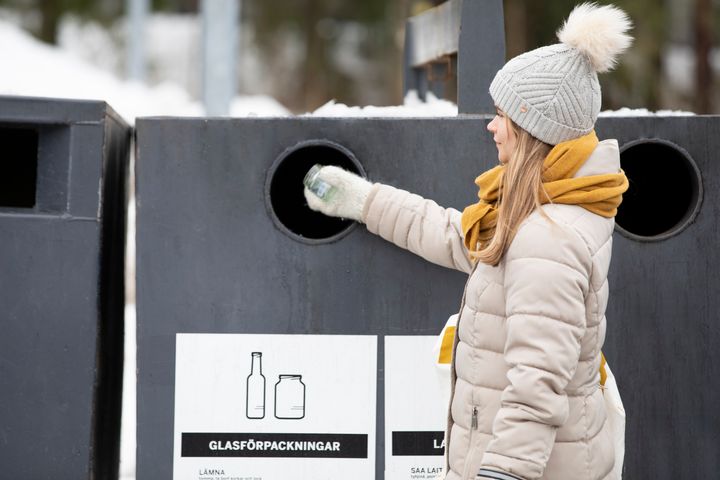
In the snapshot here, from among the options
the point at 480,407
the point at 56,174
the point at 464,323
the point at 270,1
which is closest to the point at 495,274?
the point at 464,323

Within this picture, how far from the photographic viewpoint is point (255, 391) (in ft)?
9.48

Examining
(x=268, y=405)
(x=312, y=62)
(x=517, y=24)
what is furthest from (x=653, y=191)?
(x=312, y=62)

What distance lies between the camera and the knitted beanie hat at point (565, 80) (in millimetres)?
2205

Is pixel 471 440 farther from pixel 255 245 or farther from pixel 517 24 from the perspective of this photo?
pixel 517 24

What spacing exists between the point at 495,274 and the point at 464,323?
0.15 m

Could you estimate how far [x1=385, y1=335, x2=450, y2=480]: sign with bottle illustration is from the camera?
2.90 m

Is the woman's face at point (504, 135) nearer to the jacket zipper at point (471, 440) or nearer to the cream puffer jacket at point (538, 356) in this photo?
the cream puffer jacket at point (538, 356)

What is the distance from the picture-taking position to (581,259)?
2.10 m

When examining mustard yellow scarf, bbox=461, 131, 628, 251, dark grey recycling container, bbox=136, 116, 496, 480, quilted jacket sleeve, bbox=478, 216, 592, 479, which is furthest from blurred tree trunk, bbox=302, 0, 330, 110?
quilted jacket sleeve, bbox=478, 216, 592, 479

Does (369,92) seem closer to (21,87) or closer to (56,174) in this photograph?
(21,87)

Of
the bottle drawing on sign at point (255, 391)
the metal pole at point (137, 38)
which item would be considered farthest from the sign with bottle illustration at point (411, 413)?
the metal pole at point (137, 38)

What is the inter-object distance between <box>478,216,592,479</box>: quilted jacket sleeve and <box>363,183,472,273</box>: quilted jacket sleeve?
64 cm

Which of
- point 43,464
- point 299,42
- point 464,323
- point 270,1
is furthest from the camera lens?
point 299,42

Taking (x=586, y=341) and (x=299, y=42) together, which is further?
(x=299, y=42)
